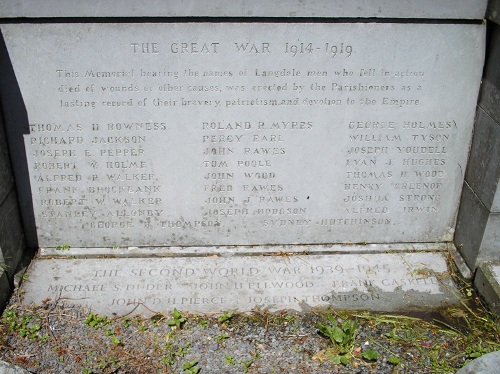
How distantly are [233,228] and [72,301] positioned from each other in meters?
1.34

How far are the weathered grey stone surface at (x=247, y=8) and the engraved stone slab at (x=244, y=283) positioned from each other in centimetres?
188

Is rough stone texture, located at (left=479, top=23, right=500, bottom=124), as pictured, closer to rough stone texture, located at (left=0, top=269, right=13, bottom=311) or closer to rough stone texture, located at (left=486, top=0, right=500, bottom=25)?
rough stone texture, located at (left=486, top=0, right=500, bottom=25)

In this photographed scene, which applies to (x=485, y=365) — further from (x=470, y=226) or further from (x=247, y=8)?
(x=247, y=8)

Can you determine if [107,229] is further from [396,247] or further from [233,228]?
[396,247]

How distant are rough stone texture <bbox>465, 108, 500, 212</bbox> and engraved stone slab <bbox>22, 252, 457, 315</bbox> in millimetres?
692

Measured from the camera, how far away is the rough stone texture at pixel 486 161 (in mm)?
3867

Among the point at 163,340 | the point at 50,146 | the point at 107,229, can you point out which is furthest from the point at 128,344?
the point at 50,146

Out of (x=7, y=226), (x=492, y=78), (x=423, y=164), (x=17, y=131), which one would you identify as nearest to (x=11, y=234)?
(x=7, y=226)

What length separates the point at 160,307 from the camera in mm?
3959

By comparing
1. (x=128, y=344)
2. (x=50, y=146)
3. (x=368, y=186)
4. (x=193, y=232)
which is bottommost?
(x=128, y=344)

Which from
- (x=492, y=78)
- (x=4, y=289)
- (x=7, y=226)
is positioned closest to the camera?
(x=492, y=78)

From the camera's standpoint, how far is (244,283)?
13.7ft

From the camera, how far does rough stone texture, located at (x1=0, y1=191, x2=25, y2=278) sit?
4.02m

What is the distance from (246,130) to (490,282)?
6.87ft
